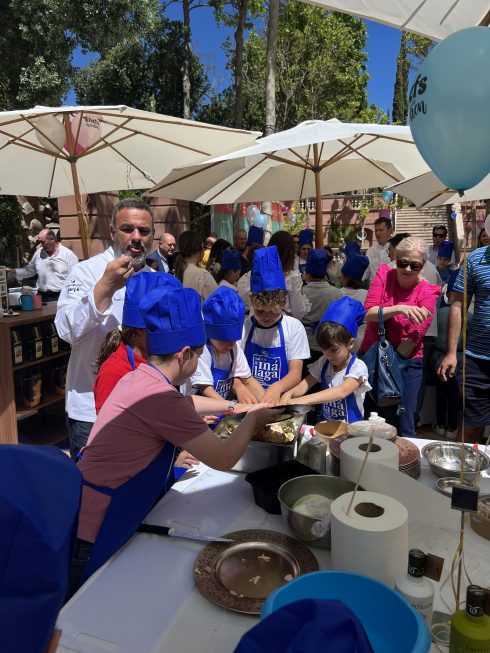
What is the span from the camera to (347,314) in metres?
2.82

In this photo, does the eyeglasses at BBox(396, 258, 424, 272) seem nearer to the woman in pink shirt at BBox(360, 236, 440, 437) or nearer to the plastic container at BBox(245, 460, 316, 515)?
the woman in pink shirt at BBox(360, 236, 440, 437)

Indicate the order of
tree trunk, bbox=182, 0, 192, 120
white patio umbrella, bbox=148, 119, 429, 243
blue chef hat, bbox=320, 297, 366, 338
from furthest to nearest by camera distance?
tree trunk, bbox=182, 0, 192, 120
white patio umbrella, bbox=148, 119, 429, 243
blue chef hat, bbox=320, 297, 366, 338

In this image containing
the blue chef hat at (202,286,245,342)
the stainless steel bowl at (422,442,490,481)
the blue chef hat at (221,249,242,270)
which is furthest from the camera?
the blue chef hat at (221,249,242,270)

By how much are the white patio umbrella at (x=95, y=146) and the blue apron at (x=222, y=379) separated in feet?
6.61

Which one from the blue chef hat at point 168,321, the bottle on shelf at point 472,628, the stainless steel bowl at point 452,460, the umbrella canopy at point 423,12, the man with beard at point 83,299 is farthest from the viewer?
the man with beard at point 83,299

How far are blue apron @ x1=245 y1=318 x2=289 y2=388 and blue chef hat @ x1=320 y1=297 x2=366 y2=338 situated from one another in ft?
1.28

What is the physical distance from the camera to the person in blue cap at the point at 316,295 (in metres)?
4.27

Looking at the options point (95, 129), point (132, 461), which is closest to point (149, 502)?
point (132, 461)

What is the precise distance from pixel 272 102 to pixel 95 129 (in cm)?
840

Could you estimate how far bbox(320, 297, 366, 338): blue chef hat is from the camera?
2.79 meters

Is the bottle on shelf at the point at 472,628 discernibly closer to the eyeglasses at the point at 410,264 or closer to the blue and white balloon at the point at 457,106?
the blue and white balloon at the point at 457,106

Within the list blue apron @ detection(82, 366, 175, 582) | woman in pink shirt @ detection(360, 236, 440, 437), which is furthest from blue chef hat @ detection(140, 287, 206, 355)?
woman in pink shirt @ detection(360, 236, 440, 437)

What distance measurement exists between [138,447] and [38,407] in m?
3.06

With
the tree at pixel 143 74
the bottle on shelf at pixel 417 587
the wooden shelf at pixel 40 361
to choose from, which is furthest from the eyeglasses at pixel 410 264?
the tree at pixel 143 74
